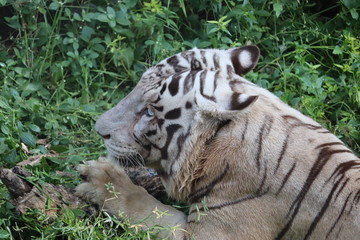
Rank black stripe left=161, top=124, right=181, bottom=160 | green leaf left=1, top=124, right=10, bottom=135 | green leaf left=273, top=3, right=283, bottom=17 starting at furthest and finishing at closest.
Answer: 1. green leaf left=273, top=3, right=283, bottom=17
2. green leaf left=1, top=124, right=10, bottom=135
3. black stripe left=161, top=124, right=181, bottom=160

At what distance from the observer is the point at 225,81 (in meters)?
3.24

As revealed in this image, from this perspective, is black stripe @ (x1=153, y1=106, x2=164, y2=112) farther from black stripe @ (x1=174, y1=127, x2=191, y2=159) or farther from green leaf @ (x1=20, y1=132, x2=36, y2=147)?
green leaf @ (x1=20, y1=132, x2=36, y2=147)

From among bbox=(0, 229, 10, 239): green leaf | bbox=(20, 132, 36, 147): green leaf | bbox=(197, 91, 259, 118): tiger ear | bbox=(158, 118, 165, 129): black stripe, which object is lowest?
bbox=(0, 229, 10, 239): green leaf

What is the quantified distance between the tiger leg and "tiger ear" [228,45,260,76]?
2.59 feet

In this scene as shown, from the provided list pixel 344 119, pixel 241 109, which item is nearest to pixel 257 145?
pixel 241 109

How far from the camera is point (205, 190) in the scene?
10.4 ft

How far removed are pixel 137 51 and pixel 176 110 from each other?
6.22 feet

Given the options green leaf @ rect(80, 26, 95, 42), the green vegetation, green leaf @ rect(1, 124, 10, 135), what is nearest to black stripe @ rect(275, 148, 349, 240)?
the green vegetation

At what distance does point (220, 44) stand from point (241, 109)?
1.74 m

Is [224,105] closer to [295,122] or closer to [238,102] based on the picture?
[238,102]

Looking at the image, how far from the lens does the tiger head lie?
3.11 meters

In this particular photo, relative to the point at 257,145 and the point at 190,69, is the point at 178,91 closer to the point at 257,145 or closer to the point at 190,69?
the point at 190,69

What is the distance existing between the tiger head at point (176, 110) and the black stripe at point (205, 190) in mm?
143

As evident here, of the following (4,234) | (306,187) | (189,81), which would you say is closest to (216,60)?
(189,81)
